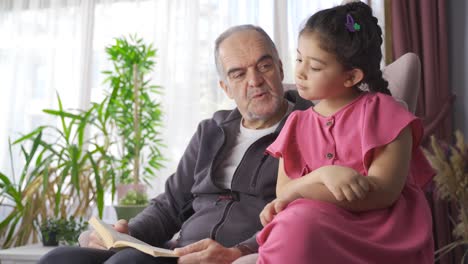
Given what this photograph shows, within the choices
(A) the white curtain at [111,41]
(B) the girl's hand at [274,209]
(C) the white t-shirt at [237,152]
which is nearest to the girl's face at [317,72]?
(B) the girl's hand at [274,209]

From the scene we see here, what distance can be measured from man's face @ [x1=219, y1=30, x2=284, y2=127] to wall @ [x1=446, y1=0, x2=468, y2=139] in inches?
66.2

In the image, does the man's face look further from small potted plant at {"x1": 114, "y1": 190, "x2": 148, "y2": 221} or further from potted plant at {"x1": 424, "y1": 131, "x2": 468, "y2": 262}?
small potted plant at {"x1": 114, "y1": 190, "x2": 148, "y2": 221}

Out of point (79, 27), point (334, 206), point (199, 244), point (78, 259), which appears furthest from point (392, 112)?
point (79, 27)

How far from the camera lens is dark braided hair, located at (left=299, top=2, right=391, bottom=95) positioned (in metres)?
1.10

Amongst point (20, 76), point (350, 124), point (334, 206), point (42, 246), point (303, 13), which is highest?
point (303, 13)

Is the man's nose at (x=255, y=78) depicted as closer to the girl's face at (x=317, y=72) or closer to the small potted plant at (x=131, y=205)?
the girl's face at (x=317, y=72)

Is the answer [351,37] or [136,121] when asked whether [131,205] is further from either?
[351,37]

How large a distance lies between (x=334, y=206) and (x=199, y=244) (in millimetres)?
439

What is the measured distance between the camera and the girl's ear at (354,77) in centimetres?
112

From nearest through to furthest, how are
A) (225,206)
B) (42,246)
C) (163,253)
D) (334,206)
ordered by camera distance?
(334,206) → (163,253) → (225,206) → (42,246)

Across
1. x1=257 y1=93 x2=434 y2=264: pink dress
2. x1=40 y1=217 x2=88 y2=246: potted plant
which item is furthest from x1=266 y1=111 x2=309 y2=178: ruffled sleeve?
x1=40 y1=217 x2=88 y2=246: potted plant

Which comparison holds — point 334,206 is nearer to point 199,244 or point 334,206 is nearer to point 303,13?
point 199,244

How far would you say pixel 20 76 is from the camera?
4012mm

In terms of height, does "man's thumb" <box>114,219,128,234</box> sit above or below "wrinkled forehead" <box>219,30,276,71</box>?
below
